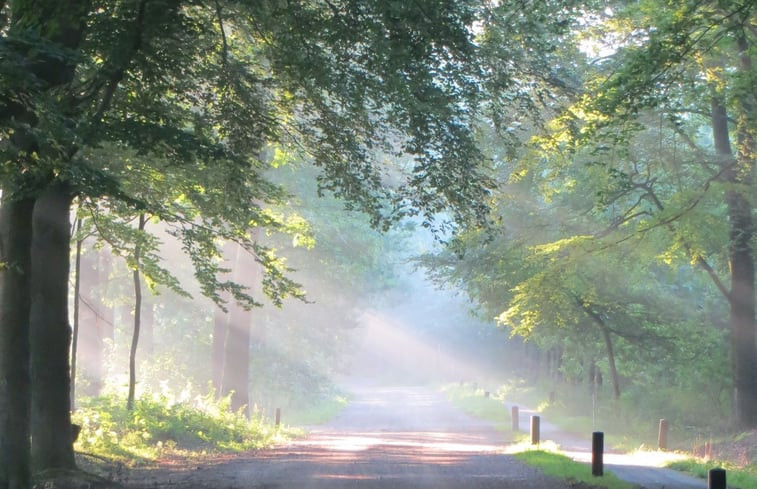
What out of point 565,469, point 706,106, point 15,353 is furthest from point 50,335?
point 706,106

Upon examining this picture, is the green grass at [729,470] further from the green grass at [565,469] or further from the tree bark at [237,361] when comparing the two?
the tree bark at [237,361]

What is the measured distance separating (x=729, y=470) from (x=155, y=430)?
13556 mm

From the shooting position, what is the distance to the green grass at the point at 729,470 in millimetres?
15372

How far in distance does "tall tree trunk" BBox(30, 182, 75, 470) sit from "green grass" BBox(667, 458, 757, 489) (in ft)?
37.5

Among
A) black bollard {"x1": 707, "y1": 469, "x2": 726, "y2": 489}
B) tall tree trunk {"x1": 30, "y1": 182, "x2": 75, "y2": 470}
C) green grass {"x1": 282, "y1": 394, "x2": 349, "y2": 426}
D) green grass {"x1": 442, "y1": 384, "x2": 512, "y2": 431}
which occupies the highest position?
tall tree trunk {"x1": 30, "y1": 182, "x2": 75, "y2": 470}

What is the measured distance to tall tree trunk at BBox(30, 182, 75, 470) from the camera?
13164 millimetres

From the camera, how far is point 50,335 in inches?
523

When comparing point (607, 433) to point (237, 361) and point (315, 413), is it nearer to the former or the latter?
point (237, 361)

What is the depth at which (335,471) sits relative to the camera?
1609 centimetres

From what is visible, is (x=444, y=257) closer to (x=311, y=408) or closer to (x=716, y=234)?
(x=716, y=234)

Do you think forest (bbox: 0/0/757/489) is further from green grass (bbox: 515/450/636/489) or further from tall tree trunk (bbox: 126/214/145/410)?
green grass (bbox: 515/450/636/489)

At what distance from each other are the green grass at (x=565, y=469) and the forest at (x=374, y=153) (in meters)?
4.50

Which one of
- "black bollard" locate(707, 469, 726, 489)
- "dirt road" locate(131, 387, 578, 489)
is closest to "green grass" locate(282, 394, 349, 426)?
"dirt road" locate(131, 387, 578, 489)

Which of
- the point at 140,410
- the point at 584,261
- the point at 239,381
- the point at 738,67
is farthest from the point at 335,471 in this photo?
the point at 239,381
